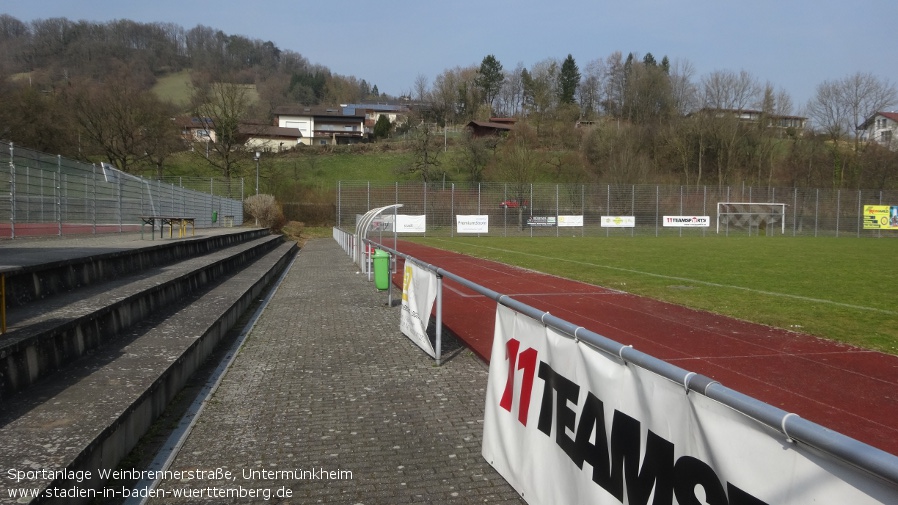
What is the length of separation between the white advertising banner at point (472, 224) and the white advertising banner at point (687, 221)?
14075 mm

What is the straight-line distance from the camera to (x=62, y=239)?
589 inches

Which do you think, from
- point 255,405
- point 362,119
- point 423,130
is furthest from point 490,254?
point 362,119

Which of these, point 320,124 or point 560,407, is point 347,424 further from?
point 320,124

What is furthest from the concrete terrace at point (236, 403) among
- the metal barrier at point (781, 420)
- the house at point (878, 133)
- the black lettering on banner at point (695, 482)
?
the house at point (878, 133)

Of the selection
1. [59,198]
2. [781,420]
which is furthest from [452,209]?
[781,420]

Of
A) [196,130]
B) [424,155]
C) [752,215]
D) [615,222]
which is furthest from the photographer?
[424,155]

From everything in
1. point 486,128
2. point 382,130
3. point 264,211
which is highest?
point 382,130

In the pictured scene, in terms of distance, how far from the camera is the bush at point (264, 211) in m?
43.9

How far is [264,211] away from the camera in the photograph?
43906 mm

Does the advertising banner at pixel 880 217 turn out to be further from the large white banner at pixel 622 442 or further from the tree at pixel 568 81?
the large white banner at pixel 622 442

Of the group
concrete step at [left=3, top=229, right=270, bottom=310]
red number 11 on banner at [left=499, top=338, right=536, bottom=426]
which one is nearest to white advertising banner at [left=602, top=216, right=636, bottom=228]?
concrete step at [left=3, top=229, right=270, bottom=310]

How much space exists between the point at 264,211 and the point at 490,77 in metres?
72.4

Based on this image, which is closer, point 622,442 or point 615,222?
point 622,442

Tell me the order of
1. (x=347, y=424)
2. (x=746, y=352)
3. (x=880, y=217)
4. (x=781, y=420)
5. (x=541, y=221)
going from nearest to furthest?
1. (x=781, y=420)
2. (x=347, y=424)
3. (x=746, y=352)
4. (x=541, y=221)
5. (x=880, y=217)
